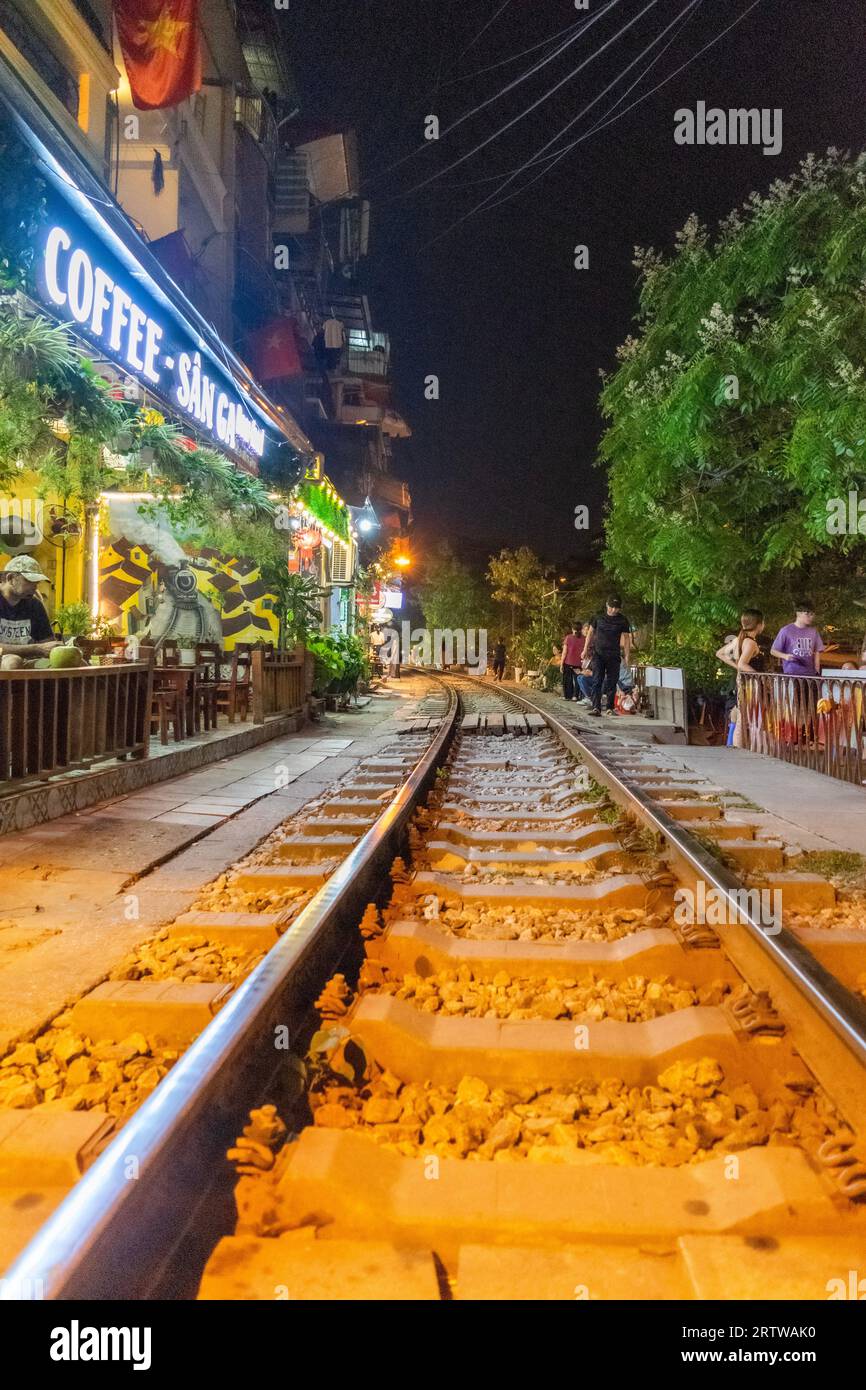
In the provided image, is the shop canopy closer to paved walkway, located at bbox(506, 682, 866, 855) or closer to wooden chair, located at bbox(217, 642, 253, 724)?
wooden chair, located at bbox(217, 642, 253, 724)

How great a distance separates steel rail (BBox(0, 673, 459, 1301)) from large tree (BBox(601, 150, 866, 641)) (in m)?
10.6

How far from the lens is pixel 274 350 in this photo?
20891 millimetres

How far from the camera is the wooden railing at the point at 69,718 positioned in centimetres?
604

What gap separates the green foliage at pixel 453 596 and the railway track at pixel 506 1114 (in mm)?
53811

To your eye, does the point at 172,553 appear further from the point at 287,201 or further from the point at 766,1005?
the point at 766,1005

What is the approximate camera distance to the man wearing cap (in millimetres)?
8078

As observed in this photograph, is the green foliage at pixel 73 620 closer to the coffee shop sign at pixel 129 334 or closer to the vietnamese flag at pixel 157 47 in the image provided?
the coffee shop sign at pixel 129 334

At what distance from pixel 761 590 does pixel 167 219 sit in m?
12.2

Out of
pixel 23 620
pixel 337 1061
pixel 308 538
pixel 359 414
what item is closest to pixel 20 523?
pixel 23 620

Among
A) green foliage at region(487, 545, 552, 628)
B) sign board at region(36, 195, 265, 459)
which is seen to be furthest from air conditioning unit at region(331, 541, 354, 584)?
green foliage at region(487, 545, 552, 628)

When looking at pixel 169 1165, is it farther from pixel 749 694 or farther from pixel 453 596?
pixel 453 596

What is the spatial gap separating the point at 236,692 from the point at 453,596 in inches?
1851

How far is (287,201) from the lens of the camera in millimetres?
23703

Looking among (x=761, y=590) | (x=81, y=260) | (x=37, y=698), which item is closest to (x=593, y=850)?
(x=37, y=698)
